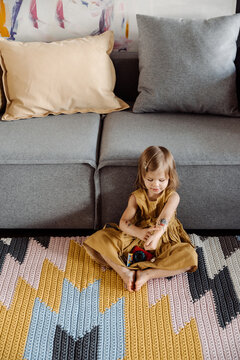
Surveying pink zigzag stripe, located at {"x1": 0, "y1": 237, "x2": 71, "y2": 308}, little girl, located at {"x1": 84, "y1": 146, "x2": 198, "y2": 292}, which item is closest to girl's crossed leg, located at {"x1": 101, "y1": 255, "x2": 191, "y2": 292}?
little girl, located at {"x1": 84, "y1": 146, "x2": 198, "y2": 292}

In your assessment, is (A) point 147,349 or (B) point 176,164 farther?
(B) point 176,164

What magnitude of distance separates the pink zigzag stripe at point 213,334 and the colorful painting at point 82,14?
4.58 feet

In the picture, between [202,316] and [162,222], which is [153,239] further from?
[202,316]

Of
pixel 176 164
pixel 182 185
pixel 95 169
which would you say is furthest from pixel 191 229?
pixel 95 169

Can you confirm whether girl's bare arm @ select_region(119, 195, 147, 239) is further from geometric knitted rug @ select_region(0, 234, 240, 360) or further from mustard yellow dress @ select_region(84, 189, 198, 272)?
geometric knitted rug @ select_region(0, 234, 240, 360)

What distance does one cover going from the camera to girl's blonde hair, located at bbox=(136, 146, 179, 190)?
115 centimetres

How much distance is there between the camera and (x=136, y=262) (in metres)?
1.26

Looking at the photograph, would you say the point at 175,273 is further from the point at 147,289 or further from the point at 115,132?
the point at 115,132

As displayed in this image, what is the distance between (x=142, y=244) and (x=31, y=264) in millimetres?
458

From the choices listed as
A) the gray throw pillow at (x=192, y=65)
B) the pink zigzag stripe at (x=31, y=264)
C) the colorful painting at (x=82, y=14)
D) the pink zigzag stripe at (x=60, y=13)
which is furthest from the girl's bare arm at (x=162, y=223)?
Result: the pink zigzag stripe at (x=60, y=13)

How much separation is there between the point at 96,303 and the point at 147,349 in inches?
9.4

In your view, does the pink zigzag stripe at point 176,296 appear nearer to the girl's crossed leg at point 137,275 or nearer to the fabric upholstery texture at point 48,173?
the girl's crossed leg at point 137,275

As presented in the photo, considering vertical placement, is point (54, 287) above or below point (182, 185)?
below

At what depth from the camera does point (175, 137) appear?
1357mm
